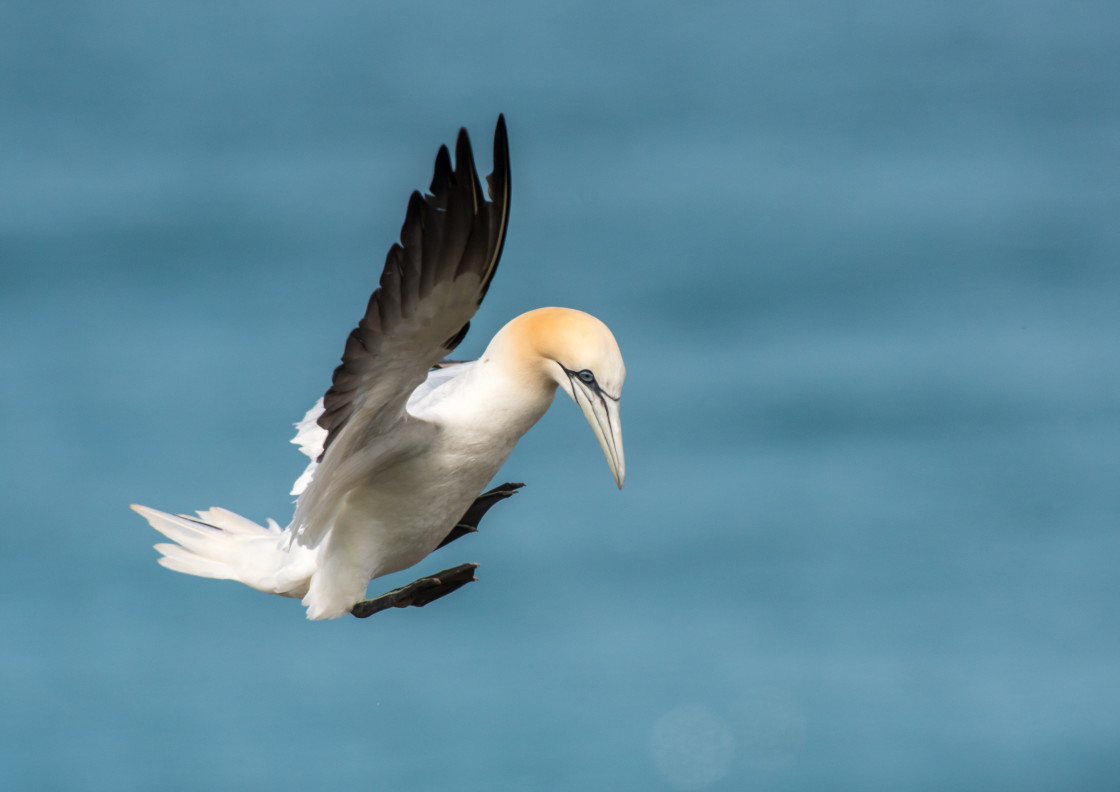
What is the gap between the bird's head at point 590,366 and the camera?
4656 mm

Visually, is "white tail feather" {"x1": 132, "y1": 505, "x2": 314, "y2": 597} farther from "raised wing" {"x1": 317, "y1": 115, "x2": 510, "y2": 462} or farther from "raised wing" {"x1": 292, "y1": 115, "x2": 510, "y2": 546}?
"raised wing" {"x1": 317, "y1": 115, "x2": 510, "y2": 462}

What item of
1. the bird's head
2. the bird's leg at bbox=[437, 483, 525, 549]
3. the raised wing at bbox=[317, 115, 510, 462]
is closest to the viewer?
the raised wing at bbox=[317, 115, 510, 462]

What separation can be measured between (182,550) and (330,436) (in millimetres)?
1527

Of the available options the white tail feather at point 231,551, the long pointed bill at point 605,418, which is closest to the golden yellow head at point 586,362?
the long pointed bill at point 605,418

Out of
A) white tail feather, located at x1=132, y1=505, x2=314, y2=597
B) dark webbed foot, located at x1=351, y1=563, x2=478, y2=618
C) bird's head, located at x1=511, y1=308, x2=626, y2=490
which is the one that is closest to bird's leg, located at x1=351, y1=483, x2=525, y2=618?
dark webbed foot, located at x1=351, y1=563, x2=478, y2=618

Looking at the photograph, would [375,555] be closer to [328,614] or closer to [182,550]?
[328,614]

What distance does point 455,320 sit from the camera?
169 inches

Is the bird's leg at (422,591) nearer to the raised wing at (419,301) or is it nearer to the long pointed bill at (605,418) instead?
the raised wing at (419,301)

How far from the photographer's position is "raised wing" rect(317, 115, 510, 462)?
403 centimetres

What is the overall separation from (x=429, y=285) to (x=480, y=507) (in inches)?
67.6

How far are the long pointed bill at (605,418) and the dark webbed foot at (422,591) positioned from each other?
2.50 ft

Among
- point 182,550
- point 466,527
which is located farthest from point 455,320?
point 182,550

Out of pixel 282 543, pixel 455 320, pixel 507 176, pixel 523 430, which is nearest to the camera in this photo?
pixel 507 176

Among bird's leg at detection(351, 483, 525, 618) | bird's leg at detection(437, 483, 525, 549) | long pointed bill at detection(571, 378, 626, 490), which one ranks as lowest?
bird's leg at detection(351, 483, 525, 618)
